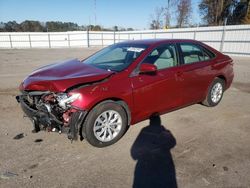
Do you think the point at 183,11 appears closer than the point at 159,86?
No

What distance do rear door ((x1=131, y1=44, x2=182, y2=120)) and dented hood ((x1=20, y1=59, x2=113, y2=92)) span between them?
23.9 inches

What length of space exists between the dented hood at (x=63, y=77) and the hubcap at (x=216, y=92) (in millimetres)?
2883

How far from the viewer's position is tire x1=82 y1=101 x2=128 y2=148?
10.2 feet

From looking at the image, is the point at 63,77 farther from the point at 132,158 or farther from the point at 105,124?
the point at 132,158

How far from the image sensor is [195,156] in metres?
3.07

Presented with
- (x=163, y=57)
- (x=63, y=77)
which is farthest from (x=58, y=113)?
(x=163, y=57)

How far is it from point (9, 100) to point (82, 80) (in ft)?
12.2

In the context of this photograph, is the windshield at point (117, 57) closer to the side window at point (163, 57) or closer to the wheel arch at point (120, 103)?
the side window at point (163, 57)

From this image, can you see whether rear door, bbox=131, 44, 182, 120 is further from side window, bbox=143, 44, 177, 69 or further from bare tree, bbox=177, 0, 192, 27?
bare tree, bbox=177, 0, 192, 27

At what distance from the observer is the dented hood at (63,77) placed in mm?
3018

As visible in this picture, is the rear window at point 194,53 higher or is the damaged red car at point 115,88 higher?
the rear window at point 194,53

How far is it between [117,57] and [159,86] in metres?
1.10

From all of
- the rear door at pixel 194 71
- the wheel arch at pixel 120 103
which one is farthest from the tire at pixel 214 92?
the wheel arch at pixel 120 103

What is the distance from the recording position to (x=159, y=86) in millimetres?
3734
